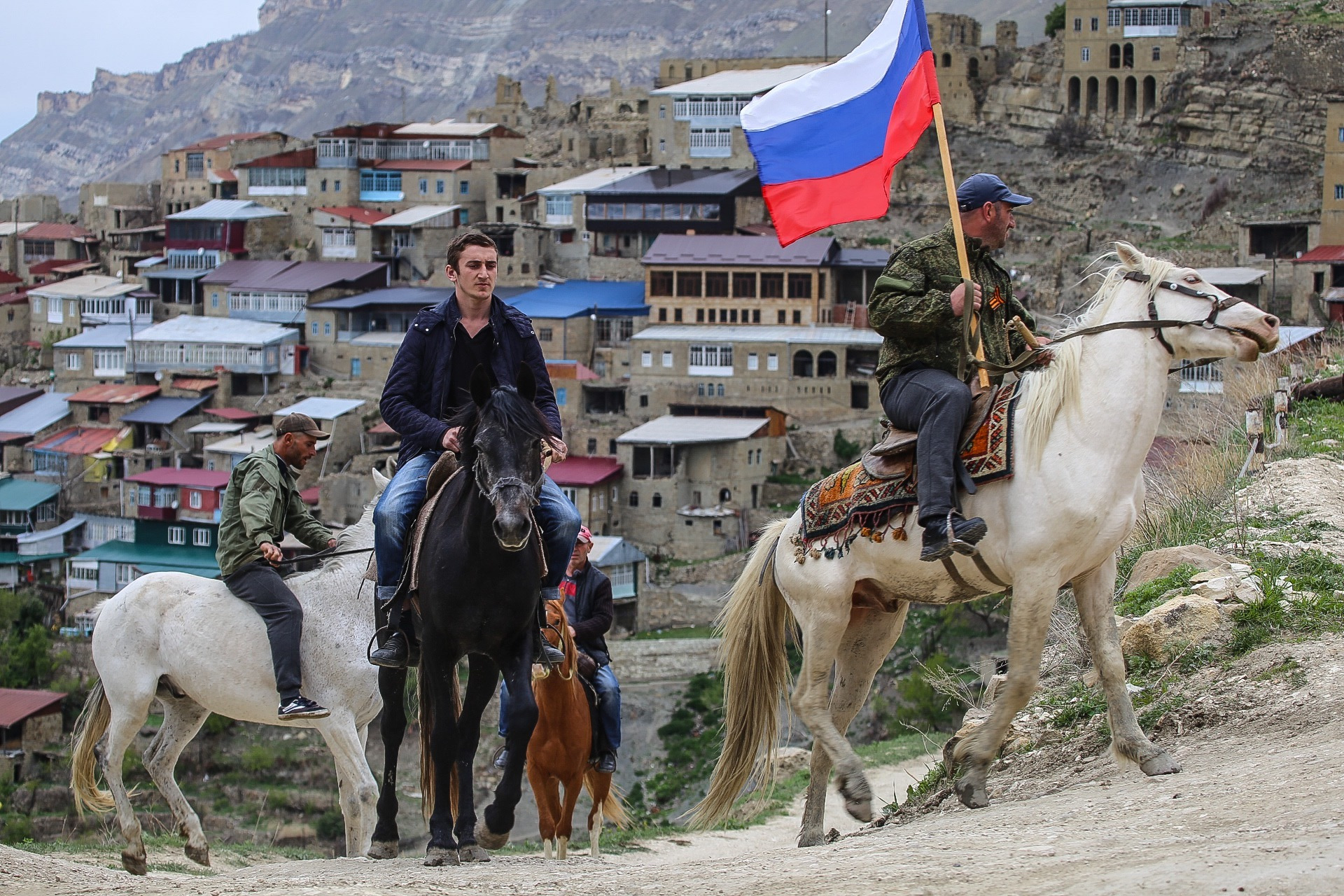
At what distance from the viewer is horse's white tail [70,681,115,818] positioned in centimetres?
967

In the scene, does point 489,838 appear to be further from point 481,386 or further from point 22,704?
point 22,704

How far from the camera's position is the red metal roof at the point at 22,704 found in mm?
35844

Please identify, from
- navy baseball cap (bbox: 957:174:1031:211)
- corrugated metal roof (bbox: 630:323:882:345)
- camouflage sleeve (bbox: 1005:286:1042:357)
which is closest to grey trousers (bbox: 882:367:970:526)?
camouflage sleeve (bbox: 1005:286:1042:357)

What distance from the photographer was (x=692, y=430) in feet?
152

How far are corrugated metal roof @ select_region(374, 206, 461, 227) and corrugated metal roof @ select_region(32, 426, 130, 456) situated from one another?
14.0 meters

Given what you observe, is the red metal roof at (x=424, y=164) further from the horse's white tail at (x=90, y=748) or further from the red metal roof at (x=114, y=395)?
the horse's white tail at (x=90, y=748)

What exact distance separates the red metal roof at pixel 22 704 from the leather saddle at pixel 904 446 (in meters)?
32.3

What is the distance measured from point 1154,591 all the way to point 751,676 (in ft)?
8.72

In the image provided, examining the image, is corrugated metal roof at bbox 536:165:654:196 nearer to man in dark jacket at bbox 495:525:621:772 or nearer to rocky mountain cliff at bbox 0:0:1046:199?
man in dark jacket at bbox 495:525:621:772

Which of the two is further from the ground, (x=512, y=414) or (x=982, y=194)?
(x=982, y=194)

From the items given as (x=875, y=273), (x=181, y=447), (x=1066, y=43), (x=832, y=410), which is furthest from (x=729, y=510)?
(x=1066, y=43)

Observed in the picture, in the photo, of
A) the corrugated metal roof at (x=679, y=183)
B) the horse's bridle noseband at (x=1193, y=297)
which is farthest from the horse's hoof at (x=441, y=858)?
the corrugated metal roof at (x=679, y=183)

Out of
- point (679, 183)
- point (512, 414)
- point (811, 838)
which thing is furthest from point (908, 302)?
point (679, 183)

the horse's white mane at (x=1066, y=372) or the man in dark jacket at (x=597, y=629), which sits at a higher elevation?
the horse's white mane at (x=1066, y=372)
